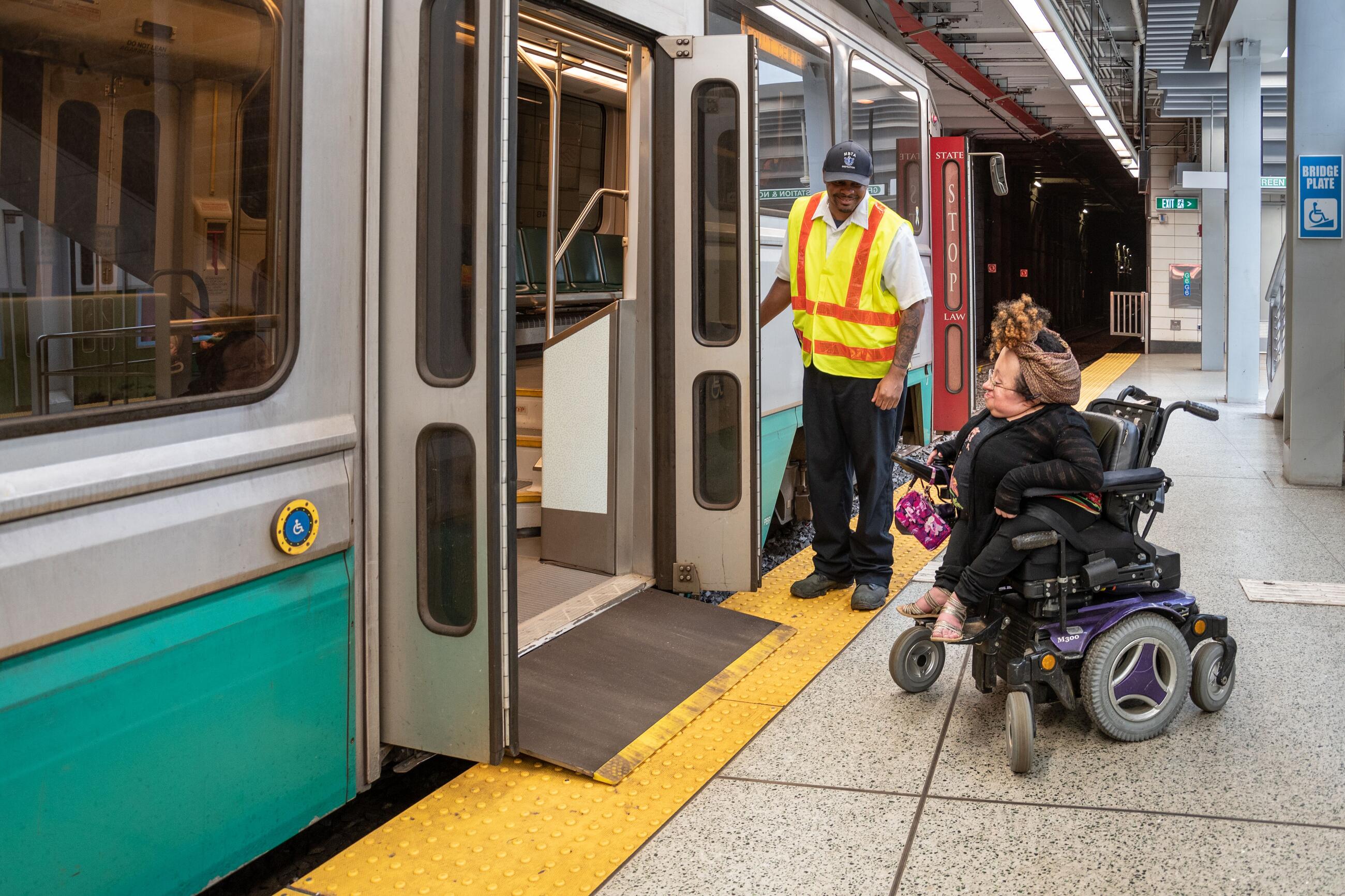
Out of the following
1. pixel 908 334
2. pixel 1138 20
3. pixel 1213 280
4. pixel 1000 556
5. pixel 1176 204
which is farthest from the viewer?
pixel 1176 204

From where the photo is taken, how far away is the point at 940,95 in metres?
16.3

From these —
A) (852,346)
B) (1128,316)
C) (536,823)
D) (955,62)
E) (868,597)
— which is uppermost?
(955,62)

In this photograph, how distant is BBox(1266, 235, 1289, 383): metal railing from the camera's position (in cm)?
1169

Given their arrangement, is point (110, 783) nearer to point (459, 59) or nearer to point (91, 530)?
point (91, 530)

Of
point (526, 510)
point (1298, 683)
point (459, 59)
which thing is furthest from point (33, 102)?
point (1298, 683)

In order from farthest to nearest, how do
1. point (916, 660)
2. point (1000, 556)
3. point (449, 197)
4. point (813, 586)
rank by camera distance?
point (813, 586)
point (916, 660)
point (1000, 556)
point (449, 197)

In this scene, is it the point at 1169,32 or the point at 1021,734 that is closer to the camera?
the point at 1021,734

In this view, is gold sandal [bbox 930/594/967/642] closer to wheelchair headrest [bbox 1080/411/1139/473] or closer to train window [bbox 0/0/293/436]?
wheelchair headrest [bbox 1080/411/1139/473]

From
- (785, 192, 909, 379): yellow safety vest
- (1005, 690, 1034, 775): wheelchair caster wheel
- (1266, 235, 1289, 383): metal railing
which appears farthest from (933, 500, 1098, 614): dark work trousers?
(1266, 235, 1289, 383): metal railing

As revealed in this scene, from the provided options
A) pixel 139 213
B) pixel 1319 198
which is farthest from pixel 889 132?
pixel 139 213

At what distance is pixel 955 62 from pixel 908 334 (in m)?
9.63

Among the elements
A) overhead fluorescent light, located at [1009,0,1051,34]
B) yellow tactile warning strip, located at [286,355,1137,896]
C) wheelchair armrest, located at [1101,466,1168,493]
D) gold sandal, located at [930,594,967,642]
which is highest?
overhead fluorescent light, located at [1009,0,1051,34]

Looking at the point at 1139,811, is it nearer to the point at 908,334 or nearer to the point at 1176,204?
the point at 908,334

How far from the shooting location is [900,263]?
4.52 m
